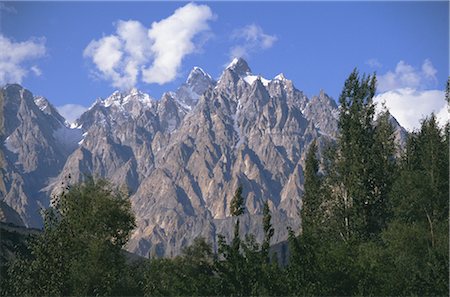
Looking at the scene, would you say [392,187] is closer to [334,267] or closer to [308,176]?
[308,176]

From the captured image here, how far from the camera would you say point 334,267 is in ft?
110

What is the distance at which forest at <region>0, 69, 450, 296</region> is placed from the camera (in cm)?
3228

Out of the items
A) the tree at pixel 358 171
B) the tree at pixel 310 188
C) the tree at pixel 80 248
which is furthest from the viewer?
the tree at pixel 310 188

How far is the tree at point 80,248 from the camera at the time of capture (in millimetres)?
38688

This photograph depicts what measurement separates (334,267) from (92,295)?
86.3 ft

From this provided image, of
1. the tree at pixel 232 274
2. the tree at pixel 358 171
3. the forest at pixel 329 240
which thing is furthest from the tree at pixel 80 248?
the tree at pixel 358 171

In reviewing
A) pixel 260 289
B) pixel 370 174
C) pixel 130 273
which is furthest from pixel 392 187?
pixel 260 289

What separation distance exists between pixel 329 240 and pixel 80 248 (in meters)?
21.4

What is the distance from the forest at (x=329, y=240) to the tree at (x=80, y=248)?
0.10 meters

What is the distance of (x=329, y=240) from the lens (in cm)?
5097

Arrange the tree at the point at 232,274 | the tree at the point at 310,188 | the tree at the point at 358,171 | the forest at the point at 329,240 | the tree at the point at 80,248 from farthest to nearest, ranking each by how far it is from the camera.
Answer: the tree at the point at 310,188
the tree at the point at 358,171
the tree at the point at 80,248
the forest at the point at 329,240
the tree at the point at 232,274

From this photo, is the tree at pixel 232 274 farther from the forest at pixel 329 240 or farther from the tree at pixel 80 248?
the tree at pixel 80 248

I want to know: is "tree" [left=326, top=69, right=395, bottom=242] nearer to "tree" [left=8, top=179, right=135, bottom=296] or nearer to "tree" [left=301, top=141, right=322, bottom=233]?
"tree" [left=301, top=141, right=322, bottom=233]

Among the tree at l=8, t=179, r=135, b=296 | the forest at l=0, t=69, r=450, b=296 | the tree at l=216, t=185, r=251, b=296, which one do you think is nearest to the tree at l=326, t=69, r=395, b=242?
the forest at l=0, t=69, r=450, b=296
